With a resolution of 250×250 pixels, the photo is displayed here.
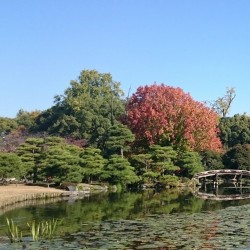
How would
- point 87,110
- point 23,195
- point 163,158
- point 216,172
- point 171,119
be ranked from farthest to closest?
1. point 87,110
2. point 216,172
3. point 171,119
4. point 163,158
5. point 23,195

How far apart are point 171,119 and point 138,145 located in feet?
11.2

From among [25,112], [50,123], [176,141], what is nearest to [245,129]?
[176,141]

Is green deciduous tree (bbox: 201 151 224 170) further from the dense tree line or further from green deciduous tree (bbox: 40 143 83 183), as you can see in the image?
green deciduous tree (bbox: 40 143 83 183)

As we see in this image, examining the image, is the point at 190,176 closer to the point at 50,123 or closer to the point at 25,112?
the point at 50,123

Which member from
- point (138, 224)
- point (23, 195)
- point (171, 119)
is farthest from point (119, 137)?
point (138, 224)

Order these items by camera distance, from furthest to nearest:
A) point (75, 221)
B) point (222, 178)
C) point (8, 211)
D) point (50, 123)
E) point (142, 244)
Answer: point (50, 123) → point (222, 178) → point (8, 211) → point (75, 221) → point (142, 244)

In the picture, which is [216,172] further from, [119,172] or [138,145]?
[119,172]

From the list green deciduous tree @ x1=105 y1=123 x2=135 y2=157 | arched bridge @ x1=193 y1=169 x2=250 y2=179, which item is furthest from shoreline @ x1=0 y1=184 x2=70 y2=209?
arched bridge @ x1=193 y1=169 x2=250 y2=179

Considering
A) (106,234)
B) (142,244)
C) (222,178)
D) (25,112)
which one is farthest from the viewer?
(25,112)

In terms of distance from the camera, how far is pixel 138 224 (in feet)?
50.5

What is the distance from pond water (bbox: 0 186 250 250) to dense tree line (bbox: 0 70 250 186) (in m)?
7.10

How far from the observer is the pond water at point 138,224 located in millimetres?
11766

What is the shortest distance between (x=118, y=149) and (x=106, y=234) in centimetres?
2328

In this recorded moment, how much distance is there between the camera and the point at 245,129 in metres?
48.5
